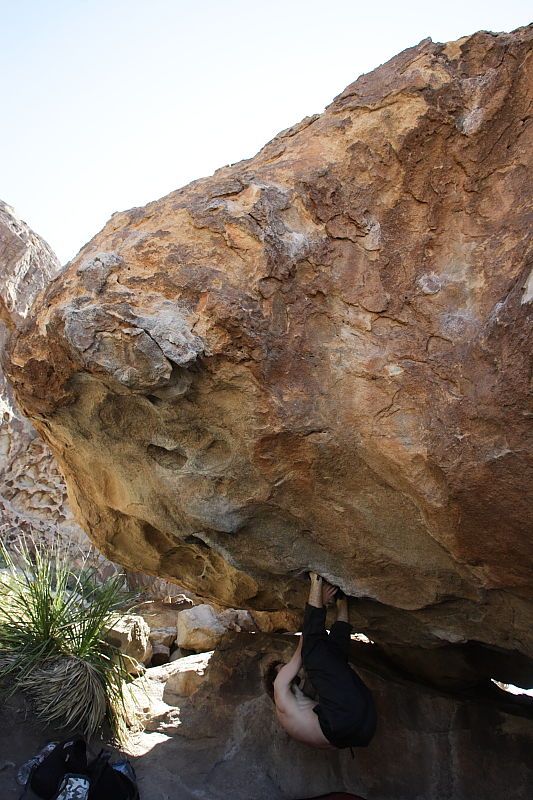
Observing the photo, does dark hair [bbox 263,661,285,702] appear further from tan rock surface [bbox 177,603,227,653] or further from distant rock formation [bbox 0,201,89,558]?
distant rock formation [bbox 0,201,89,558]

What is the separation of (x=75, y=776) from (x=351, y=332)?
2384 millimetres

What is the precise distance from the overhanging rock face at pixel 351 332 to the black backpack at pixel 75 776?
1371 mm

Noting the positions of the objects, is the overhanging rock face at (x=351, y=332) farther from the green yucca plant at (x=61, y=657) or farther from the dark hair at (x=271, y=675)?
the green yucca plant at (x=61, y=657)

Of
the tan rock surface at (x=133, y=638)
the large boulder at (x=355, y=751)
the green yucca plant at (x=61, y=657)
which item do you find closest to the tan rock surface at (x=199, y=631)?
the tan rock surface at (x=133, y=638)

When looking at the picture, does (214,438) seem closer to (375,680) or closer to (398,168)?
(398,168)

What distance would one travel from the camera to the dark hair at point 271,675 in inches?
156

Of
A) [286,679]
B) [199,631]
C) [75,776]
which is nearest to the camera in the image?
[75,776]

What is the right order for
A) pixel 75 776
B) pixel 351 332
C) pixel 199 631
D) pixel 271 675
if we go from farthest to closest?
pixel 199 631
pixel 271 675
pixel 75 776
pixel 351 332

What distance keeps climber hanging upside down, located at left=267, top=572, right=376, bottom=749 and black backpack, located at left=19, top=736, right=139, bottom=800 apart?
863 millimetres

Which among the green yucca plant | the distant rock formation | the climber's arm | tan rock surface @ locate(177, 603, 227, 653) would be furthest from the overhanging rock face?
the distant rock formation

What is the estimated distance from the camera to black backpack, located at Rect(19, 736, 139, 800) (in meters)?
3.09

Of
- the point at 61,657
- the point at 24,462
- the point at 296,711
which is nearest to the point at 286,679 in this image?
the point at 296,711

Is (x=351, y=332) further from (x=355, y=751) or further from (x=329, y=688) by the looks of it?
(x=355, y=751)

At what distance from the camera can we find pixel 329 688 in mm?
3283
